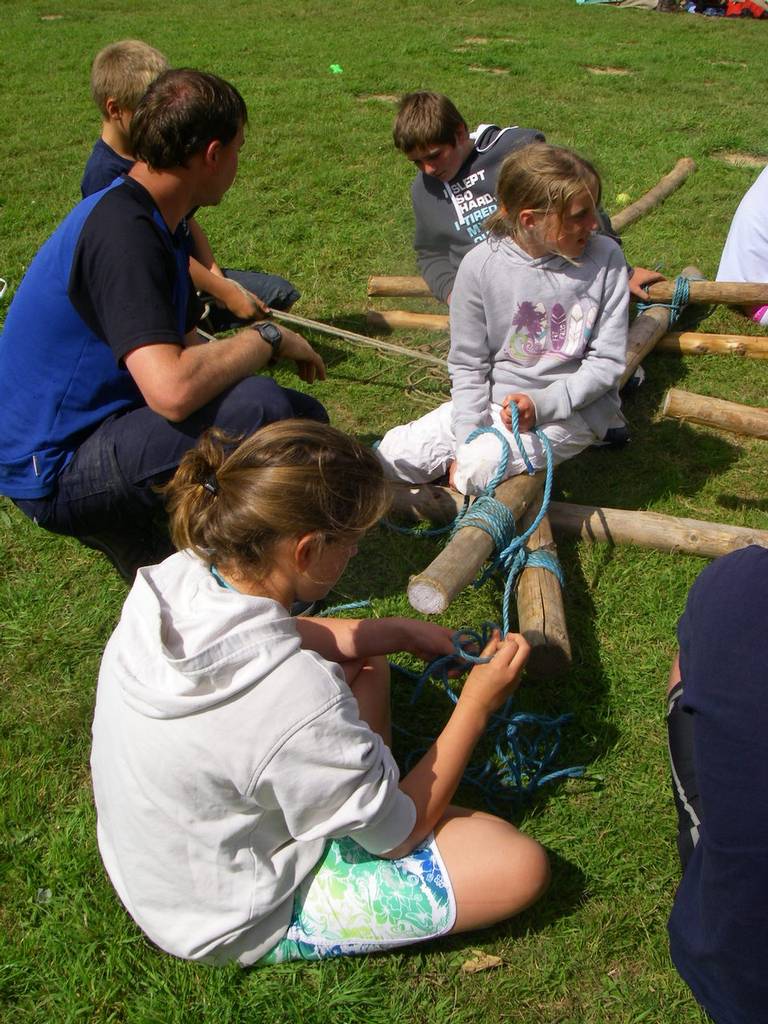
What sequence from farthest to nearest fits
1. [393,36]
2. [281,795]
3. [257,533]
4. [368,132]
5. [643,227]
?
1. [393,36]
2. [368,132]
3. [643,227]
4. [257,533]
5. [281,795]

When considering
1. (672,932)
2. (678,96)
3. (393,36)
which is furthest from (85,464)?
(393,36)

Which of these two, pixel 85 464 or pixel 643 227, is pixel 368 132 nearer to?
pixel 643 227

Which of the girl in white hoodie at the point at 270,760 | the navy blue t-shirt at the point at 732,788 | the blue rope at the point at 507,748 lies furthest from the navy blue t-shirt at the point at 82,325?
the navy blue t-shirt at the point at 732,788

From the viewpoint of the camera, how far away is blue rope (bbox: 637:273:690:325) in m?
4.62

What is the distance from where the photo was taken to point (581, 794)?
2455 mm

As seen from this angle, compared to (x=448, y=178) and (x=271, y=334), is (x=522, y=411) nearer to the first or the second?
(x=271, y=334)

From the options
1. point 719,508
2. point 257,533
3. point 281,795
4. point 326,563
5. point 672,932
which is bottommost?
point 719,508

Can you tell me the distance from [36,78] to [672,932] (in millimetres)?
11543

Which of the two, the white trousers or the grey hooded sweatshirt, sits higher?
the grey hooded sweatshirt

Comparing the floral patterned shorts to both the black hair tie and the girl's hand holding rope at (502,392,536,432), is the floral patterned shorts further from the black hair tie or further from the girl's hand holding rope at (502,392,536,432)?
the girl's hand holding rope at (502,392,536,432)

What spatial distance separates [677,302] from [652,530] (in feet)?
6.34

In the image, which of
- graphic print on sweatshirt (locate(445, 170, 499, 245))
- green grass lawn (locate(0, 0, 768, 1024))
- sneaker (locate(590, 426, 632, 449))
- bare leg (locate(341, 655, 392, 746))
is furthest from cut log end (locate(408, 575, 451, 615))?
graphic print on sweatshirt (locate(445, 170, 499, 245))

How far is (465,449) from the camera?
10.3 feet

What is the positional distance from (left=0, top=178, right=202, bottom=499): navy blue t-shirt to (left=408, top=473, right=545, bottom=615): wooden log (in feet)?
3.34
